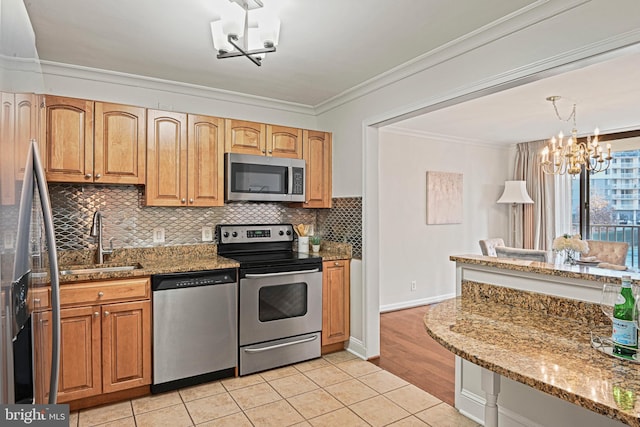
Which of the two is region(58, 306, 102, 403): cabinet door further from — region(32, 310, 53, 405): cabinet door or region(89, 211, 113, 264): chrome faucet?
region(32, 310, 53, 405): cabinet door

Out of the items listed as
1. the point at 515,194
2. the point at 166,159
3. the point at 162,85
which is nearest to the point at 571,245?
the point at 515,194

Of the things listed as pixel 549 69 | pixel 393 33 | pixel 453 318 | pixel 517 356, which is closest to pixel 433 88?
pixel 393 33

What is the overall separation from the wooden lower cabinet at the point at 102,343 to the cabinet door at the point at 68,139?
0.84 m

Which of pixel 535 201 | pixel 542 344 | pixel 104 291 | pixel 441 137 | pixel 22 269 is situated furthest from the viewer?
pixel 535 201

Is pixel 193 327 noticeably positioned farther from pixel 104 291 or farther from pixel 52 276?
pixel 52 276

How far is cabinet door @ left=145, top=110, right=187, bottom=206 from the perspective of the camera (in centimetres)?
289

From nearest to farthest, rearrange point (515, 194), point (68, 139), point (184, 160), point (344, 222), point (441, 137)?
point (68, 139)
point (184, 160)
point (344, 222)
point (441, 137)
point (515, 194)

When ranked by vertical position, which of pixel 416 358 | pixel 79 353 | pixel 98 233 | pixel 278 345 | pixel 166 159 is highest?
pixel 166 159

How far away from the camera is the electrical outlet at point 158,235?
3.19m

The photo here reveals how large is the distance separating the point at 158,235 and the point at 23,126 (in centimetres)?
249

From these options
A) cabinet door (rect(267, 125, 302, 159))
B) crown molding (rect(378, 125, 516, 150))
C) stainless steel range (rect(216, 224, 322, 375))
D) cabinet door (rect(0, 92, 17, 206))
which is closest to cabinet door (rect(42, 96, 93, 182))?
stainless steel range (rect(216, 224, 322, 375))

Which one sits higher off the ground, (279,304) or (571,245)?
(571,245)

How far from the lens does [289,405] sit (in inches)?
99.0

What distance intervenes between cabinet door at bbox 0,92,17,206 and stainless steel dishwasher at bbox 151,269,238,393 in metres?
1.98
